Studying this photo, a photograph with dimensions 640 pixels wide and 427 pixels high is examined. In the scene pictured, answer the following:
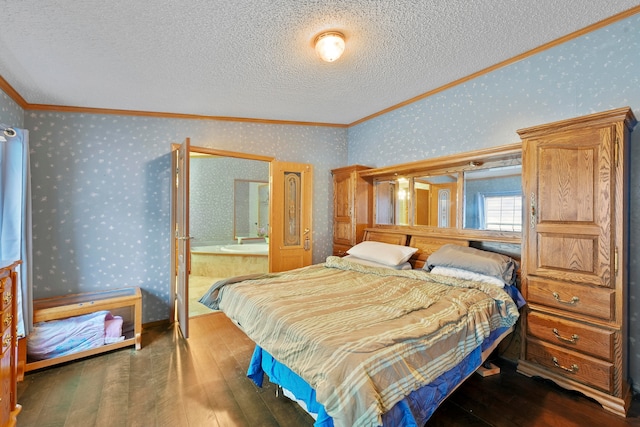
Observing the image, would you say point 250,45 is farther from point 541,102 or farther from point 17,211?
point 541,102

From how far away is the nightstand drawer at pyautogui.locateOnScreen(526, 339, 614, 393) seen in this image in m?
1.91

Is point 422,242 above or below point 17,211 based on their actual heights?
below

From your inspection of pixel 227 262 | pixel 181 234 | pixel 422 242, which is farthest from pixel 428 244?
pixel 227 262

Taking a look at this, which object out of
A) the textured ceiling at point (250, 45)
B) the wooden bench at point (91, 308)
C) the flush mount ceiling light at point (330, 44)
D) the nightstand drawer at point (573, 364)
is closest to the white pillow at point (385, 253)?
the nightstand drawer at point (573, 364)

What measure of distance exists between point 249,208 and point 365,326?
5.57m

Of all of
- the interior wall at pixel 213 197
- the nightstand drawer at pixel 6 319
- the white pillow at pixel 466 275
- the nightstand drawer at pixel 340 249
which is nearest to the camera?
the nightstand drawer at pixel 6 319

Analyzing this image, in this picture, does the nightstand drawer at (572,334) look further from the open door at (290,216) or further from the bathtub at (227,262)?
the bathtub at (227,262)

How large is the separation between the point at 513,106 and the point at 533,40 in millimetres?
533

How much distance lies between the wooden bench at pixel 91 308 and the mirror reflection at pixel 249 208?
11.4 ft

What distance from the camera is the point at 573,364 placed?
203 centimetres

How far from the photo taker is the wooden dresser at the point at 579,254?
1884 mm

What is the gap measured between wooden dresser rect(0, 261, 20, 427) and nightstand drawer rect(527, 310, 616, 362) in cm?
343

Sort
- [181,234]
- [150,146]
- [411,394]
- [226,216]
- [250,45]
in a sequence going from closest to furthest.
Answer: [411,394] < [250,45] < [181,234] < [150,146] < [226,216]

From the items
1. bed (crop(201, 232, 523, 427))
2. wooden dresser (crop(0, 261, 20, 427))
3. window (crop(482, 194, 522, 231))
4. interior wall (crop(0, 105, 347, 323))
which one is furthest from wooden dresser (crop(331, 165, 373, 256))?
wooden dresser (crop(0, 261, 20, 427))
